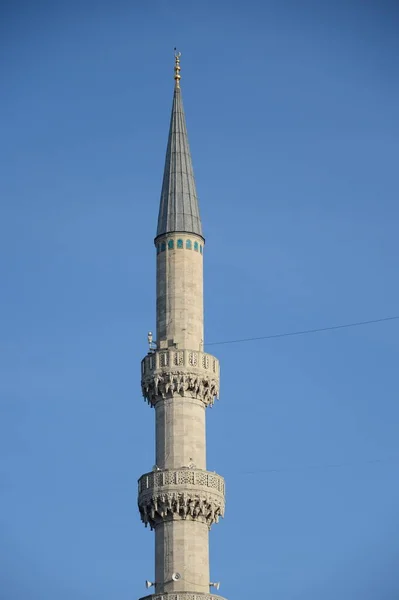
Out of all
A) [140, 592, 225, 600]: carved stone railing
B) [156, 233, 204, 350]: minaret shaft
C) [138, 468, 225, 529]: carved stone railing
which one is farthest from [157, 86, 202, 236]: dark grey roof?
[140, 592, 225, 600]: carved stone railing

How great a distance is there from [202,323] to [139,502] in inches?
338

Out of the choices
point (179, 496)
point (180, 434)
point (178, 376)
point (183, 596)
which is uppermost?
point (178, 376)

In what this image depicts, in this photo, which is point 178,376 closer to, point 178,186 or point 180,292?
point 180,292

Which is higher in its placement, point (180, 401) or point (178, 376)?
point (178, 376)

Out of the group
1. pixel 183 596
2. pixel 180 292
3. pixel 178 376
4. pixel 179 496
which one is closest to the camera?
pixel 183 596

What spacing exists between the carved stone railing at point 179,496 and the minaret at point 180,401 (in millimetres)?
41

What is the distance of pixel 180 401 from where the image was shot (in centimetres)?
7550

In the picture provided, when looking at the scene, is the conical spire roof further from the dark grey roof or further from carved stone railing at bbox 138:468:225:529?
carved stone railing at bbox 138:468:225:529

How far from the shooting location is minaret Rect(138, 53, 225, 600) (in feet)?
240

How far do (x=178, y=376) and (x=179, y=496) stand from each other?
5.31 meters

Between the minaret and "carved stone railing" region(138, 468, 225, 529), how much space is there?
0.04 m

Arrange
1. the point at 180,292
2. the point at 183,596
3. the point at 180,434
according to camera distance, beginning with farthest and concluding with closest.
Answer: the point at 180,292
the point at 180,434
the point at 183,596

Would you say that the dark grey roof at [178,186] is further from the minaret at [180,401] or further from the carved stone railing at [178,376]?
the carved stone railing at [178,376]

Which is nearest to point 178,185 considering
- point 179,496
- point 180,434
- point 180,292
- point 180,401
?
point 180,292
